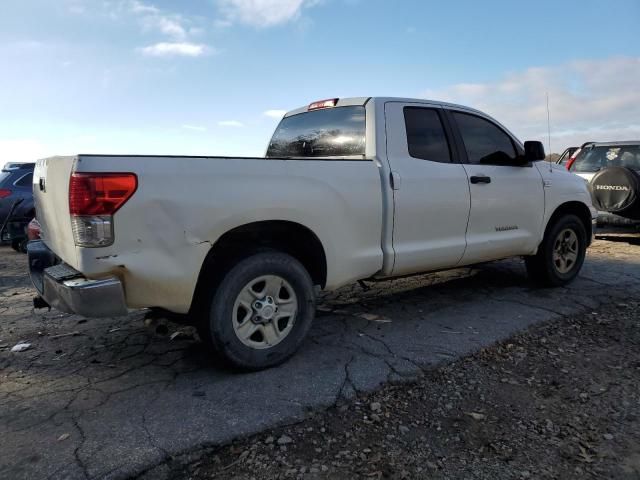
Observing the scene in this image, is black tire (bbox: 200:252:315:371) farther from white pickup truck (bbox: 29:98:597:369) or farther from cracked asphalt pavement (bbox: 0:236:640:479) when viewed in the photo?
cracked asphalt pavement (bbox: 0:236:640:479)

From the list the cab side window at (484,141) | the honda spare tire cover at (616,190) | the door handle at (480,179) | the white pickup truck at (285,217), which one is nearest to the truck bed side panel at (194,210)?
the white pickup truck at (285,217)

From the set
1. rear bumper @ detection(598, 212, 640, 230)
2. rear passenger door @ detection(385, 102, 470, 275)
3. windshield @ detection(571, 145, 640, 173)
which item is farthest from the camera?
windshield @ detection(571, 145, 640, 173)

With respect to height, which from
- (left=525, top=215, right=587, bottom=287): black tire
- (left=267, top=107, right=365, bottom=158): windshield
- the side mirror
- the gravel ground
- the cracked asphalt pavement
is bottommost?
the gravel ground

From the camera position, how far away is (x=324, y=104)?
4.25 meters

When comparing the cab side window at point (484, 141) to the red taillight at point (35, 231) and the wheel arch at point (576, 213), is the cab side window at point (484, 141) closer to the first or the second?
the wheel arch at point (576, 213)

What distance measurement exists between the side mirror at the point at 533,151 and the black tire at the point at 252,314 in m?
2.74

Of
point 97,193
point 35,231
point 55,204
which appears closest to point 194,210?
point 97,193

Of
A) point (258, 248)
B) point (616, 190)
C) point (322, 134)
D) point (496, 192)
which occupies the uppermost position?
point (322, 134)

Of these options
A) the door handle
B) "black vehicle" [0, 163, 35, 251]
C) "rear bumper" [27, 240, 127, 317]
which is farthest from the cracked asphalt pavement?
"black vehicle" [0, 163, 35, 251]

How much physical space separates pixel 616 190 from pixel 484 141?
162 inches

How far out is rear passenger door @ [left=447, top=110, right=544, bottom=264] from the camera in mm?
4281

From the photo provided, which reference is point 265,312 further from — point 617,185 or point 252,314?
point 617,185

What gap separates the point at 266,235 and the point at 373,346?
1210 mm

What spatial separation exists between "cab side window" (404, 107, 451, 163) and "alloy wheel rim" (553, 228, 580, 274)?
1.98 meters
